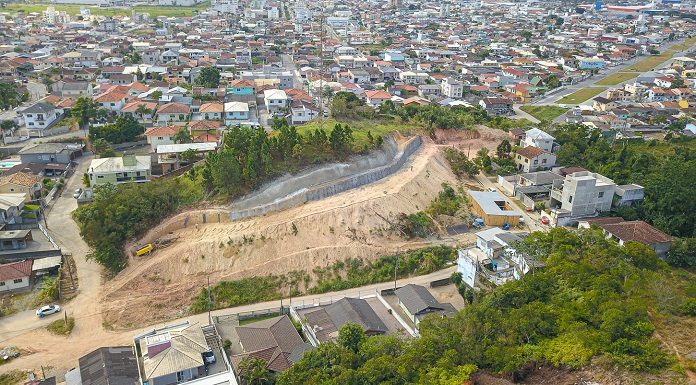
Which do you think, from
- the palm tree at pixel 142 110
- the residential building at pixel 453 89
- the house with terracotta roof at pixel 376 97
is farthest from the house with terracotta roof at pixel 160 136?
the residential building at pixel 453 89

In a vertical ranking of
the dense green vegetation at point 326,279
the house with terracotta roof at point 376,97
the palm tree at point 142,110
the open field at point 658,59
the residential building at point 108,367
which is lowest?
the open field at point 658,59

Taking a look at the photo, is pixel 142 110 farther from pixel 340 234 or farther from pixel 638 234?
pixel 638 234

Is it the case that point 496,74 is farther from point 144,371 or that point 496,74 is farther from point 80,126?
point 144,371

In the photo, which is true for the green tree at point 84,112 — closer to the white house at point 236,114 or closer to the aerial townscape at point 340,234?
the aerial townscape at point 340,234

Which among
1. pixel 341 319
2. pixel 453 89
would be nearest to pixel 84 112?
pixel 341 319

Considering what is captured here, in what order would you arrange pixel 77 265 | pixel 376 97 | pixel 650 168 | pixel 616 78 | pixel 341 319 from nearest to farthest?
pixel 341 319, pixel 77 265, pixel 650 168, pixel 376 97, pixel 616 78
